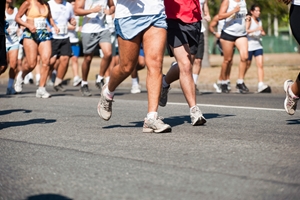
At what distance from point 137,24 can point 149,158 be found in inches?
81.6

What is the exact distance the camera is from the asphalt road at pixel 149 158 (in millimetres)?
4852

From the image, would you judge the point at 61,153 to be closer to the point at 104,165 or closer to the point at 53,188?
the point at 104,165

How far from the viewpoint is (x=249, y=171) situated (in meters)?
5.36

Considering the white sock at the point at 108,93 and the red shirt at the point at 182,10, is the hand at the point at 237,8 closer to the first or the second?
the red shirt at the point at 182,10

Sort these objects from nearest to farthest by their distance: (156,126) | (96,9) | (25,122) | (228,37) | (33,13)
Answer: (156,126) → (25,122) → (33,13) → (96,9) → (228,37)

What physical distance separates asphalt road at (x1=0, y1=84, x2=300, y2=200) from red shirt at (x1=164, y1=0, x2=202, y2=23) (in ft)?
3.89

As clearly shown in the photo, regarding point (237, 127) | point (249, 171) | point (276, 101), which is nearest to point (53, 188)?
point (249, 171)

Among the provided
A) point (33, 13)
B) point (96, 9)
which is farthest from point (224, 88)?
point (33, 13)

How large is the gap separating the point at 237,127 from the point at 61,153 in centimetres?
243

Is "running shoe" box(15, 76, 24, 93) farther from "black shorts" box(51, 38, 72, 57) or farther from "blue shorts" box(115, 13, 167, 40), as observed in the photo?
"blue shorts" box(115, 13, 167, 40)

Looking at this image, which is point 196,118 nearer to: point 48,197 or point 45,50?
point 48,197

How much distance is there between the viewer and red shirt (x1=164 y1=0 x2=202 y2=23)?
8.53m

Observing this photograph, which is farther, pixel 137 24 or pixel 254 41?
pixel 254 41

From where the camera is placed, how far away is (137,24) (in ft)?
25.2
